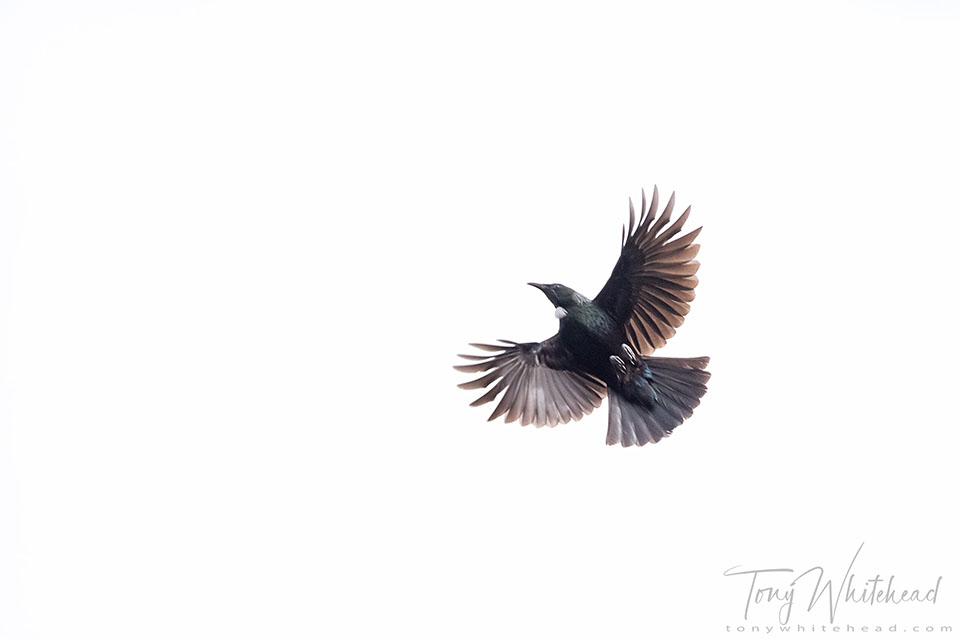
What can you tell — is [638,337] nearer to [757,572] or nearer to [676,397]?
[676,397]

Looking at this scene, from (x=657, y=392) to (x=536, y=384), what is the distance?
129 centimetres

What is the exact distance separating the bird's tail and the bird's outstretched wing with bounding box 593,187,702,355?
214 mm

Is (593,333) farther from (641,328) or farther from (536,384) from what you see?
(536,384)

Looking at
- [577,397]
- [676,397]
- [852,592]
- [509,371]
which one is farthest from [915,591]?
[509,371]

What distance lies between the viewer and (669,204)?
28.5 feet

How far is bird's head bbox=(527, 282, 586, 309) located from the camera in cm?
922

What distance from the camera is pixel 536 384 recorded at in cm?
993

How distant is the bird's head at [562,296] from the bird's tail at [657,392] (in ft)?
1.95

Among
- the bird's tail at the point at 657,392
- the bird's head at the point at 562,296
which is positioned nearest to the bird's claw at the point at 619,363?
the bird's tail at the point at 657,392

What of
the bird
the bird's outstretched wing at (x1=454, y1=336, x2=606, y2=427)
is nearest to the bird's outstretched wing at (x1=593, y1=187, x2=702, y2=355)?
the bird

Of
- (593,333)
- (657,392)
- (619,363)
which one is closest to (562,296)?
(593,333)

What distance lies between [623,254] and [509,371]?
1763 millimetres

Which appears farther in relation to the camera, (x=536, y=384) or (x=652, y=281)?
(x=536, y=384)

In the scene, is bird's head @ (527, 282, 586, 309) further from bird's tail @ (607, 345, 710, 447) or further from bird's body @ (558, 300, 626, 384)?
bird's tail @ (607, 345, 710, 447)
